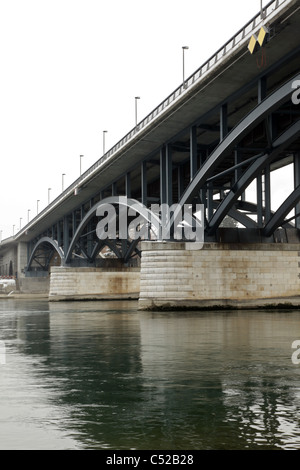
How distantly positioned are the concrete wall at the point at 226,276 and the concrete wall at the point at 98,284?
36.6 m

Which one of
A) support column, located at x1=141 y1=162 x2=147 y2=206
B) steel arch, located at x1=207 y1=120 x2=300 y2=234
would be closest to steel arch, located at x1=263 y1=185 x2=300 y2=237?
steel arch, located at x1=207 y1=120 x2=300 y2=234

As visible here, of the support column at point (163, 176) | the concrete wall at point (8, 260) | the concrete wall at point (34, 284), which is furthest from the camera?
the concrete wall at point (8, 260)

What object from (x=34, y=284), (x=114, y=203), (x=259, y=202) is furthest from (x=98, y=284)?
(x=259, y=202)

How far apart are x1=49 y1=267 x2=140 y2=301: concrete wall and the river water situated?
53.5 meters

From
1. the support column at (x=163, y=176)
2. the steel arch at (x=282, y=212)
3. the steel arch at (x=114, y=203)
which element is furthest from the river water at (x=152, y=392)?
the steel arch at (x=114, y=203)

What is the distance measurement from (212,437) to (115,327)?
2193 cm

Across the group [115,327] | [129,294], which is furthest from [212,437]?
[129,294]

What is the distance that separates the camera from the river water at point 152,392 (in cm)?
884

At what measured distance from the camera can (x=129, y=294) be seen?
254ft

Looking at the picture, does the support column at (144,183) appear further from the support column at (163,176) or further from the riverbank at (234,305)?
the riverbank at (234,305)

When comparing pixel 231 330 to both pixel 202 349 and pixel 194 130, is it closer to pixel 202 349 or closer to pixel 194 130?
pixel 202 349

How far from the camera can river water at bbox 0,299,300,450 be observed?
29.0ft

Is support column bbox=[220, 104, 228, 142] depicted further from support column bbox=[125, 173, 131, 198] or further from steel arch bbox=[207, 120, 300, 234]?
support column bbox=[125, 173, 131, 198]

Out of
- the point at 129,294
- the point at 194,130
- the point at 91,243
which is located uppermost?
the point at 194,130
